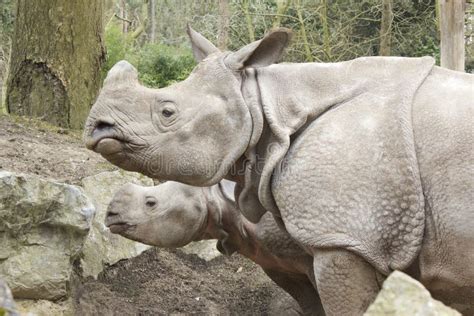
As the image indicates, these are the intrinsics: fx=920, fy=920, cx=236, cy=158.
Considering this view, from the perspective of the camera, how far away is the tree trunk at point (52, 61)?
7980 mm

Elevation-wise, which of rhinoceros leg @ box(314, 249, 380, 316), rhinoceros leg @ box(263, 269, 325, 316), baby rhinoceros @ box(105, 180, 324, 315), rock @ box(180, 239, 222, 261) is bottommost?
rock @ box(180, 239, 222, 261)

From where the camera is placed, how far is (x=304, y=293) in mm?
5848

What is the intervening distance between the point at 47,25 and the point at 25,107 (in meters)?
0.74

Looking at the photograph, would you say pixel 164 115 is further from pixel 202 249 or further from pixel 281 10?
pixel 281 10

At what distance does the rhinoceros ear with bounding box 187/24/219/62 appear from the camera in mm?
4574

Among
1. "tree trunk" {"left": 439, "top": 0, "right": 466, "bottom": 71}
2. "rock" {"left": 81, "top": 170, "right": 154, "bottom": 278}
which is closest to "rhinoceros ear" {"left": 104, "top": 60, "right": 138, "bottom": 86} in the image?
"rock" {"left": 81, "top": 170, "right": 154, "bottom": 278}

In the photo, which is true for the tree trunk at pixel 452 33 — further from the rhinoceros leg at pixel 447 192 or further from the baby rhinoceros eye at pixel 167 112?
the baby rhinoceros eye at pixel 167 112

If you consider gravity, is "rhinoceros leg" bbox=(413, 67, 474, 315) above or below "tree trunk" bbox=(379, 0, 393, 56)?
above

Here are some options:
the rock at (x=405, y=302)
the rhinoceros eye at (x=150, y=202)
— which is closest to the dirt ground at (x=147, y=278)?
the rhinoceros eye at (x=150, y=202)

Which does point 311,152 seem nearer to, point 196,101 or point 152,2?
point 196,101

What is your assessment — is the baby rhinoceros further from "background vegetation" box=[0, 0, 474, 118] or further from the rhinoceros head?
"background vegetation" box=[0, 0, 474, 118]

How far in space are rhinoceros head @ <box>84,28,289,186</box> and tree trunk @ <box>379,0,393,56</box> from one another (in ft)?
40.3

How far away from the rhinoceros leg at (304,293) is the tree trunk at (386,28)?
10.9 m

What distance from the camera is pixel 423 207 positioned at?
3.96m
